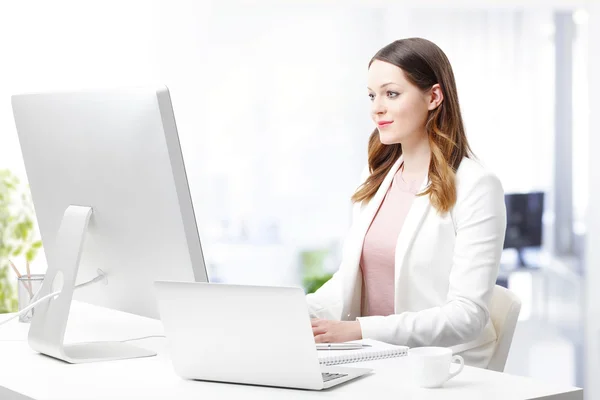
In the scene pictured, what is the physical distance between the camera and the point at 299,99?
5395 mm

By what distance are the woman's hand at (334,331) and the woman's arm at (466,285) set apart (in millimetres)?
48

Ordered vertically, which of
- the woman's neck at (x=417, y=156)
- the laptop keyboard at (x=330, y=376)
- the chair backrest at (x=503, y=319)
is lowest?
the chair backrest at (x=503, y=319)

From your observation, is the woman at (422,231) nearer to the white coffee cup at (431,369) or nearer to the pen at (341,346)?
the pen at (341,346)

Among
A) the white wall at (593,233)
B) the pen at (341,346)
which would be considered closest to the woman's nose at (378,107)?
the pen at (341,346)

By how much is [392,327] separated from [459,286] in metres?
0.22

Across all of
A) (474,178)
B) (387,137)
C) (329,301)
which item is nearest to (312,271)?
(329,301)

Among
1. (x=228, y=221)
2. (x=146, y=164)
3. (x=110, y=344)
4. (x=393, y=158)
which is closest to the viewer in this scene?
(x=146, y=164)

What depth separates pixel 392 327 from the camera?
2131 mm

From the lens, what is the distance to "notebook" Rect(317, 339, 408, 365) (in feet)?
5.59

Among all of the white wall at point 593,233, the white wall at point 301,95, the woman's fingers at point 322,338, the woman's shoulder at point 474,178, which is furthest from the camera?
the white wall at point 301,95

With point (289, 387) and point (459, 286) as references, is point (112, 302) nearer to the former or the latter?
point (289, 387)

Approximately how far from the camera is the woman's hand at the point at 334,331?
198 cm

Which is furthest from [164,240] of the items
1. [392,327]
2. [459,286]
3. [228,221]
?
[228,221]

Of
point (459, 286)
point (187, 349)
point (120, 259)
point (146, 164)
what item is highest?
point (146, 164)
